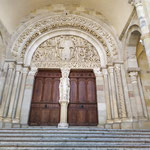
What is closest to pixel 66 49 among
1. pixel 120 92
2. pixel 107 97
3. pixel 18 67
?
pixel 18 67

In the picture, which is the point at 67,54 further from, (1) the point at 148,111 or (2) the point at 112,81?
(1) the point at 148,111

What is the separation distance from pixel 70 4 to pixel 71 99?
13.4 ft

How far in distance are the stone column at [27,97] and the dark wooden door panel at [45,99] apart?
248mm

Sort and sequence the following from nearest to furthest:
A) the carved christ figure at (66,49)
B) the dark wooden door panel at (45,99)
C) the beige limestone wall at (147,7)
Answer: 1. the beige limestone wall at (147,7)
2. the dark wooden door panel at (45,99)
3. the carved christ figure at (66,49)

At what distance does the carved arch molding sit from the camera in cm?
520

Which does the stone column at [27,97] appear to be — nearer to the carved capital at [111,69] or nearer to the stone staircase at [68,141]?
the stone staircase at [68,141]

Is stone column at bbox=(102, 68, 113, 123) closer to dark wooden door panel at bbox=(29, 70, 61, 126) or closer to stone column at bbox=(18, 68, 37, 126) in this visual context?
A: dark wooden door panel at bbox=(29, 70, 61, 126)

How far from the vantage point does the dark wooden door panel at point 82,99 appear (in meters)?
4.74

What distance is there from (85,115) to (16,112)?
2.30 metres

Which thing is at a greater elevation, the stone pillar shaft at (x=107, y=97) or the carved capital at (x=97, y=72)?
the carved capital at (x=97, y=72)

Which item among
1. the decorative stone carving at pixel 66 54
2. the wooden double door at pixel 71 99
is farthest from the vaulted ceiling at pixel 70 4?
the wooden double door at pixel 71 99

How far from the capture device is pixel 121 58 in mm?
5020

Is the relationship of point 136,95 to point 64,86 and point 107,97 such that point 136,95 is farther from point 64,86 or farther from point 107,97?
point 64,86

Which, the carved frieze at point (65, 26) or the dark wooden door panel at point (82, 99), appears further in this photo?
the carved frieze at point (65, 26)
